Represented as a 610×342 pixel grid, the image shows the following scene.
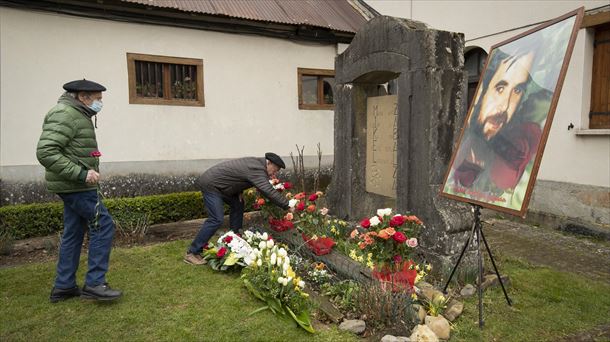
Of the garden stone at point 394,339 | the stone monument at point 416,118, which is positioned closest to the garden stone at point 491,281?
the stone monument at point 416,118

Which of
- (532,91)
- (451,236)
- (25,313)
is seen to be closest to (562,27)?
(532,91)

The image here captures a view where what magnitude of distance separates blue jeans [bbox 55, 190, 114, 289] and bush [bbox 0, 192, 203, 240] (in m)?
2.87

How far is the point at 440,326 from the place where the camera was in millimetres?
3408

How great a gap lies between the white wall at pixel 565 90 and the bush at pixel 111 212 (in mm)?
6904

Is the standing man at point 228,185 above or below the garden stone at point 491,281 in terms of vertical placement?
above

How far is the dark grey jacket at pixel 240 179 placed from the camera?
5.02m

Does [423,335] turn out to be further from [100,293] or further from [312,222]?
[100,293]

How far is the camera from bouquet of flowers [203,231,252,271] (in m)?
4.56

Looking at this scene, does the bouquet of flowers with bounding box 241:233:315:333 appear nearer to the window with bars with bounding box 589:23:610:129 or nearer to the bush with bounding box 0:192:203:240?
the bush with bounding box 0:192:203:240

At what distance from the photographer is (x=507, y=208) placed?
317 cm

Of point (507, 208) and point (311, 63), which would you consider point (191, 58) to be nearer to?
point (311, 63)

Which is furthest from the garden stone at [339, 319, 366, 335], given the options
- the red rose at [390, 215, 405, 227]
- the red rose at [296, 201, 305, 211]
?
the red rose at [296, 201, 305, 211]

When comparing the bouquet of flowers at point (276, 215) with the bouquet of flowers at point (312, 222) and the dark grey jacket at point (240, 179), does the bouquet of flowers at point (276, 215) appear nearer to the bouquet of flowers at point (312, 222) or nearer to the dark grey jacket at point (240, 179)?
the bouquet of flowers at point (312, 222)

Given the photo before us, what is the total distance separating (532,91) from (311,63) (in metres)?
7.52
